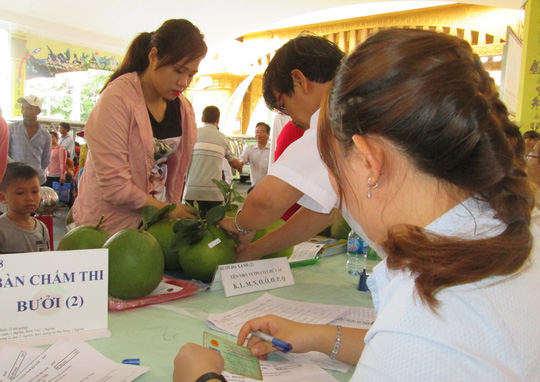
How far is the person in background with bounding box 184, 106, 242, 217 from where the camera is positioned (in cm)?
445

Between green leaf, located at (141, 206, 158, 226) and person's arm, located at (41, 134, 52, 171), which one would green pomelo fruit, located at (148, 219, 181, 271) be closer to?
green leaf, located at (141, 206, 158, 226)

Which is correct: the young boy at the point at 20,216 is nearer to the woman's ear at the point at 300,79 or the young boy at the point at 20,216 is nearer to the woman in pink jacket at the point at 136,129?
the woman in pink jacket at the point at 136,129

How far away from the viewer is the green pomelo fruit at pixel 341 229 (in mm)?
2105

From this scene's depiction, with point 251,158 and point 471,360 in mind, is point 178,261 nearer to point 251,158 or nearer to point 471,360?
point 471,360

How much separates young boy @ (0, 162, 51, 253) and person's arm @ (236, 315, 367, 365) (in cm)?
209

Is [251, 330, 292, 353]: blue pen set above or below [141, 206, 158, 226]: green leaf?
below

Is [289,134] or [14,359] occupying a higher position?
[289,134]

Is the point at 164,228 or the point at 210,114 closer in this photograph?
the point at 164,228

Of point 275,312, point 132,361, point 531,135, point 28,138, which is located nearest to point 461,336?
point 132,361

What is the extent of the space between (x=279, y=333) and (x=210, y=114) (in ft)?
13.0

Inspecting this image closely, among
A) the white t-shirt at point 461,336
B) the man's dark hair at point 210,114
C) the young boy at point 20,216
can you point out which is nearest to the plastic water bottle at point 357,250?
the white t-shirt at point 461,336

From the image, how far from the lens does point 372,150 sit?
65cm

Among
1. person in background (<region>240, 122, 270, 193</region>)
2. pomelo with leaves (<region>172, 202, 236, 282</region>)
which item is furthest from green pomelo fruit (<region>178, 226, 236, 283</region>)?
person in background (<region>240, 122, 270, 193</region>)

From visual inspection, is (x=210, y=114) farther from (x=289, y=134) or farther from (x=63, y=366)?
(x=63, y=366)
